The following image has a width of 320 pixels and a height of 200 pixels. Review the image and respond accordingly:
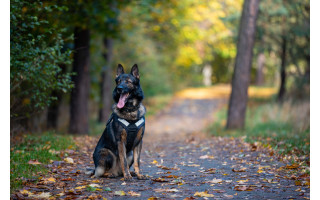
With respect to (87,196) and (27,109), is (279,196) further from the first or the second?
(27,109)

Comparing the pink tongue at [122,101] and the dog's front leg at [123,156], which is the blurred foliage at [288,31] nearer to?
the pink tongue at [122,101]

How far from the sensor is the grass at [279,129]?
9.70 metres

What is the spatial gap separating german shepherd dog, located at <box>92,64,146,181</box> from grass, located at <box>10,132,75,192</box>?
51.4 inches

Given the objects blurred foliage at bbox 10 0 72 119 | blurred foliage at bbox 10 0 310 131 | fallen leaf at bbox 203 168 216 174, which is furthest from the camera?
blurred foliage at bbox 10 0 310 131

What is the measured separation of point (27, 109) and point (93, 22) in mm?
4789

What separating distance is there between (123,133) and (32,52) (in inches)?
121

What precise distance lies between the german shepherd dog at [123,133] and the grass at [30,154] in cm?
130

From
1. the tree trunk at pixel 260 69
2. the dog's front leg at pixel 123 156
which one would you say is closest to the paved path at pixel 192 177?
the dog's front leg at pixel 123 156

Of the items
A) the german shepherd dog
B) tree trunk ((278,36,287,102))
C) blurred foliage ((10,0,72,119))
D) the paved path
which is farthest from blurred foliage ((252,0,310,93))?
the german shepherd dog

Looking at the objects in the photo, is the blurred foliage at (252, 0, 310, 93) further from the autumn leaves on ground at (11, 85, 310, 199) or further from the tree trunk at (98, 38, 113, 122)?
the autumn leaves on ground at (11, 85, 310, 199)

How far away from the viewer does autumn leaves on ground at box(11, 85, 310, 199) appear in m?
6.11

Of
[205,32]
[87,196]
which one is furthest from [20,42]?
[205,32]

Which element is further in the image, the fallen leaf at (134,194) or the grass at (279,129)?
the grass at (279,129)

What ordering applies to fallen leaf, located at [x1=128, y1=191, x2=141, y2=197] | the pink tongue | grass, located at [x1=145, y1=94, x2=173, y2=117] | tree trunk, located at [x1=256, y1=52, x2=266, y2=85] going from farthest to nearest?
tree trunk, located at [x1=256, y1=52, x2=266, y2=85] < grass, located at [x1=145, y1=94, x2=173, y2=117] < the pink tongue < fallen leaf, located at [x1=128, y1=191, x2=141, y2=197]
